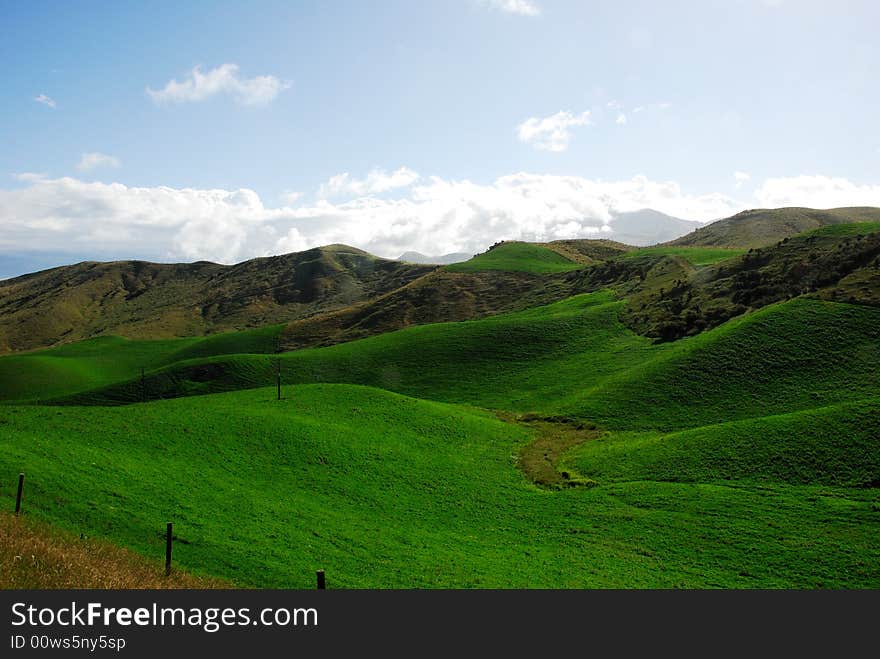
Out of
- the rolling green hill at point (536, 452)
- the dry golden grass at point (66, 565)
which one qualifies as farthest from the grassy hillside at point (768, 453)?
the dry golden grass at point (66, 565)

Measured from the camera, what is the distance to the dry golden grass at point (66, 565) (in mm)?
15352

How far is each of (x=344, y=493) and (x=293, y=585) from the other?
54.3ft

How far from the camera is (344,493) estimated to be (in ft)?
138

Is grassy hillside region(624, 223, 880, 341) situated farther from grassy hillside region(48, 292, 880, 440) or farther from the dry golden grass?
the dry golden grass

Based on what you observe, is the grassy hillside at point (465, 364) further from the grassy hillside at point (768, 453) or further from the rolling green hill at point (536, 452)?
the grassy hillside at point (768, 453)

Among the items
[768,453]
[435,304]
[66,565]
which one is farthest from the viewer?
[435,304]

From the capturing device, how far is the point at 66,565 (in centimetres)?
1645

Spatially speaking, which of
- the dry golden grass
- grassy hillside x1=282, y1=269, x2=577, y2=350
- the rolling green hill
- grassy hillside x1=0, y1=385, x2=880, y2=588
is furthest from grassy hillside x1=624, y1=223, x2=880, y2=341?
the dry golden grass

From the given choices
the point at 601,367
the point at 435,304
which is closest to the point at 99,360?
the point at 435,304

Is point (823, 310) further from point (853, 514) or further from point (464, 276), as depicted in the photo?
point (464, 276)

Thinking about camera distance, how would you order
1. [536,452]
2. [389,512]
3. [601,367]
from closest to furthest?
[389,512], [536,452], [601,367]

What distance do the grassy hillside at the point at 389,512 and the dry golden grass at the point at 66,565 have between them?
14.8 ft

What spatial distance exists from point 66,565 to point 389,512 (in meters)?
24.8

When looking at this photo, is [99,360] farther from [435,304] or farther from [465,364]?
[465,364]
